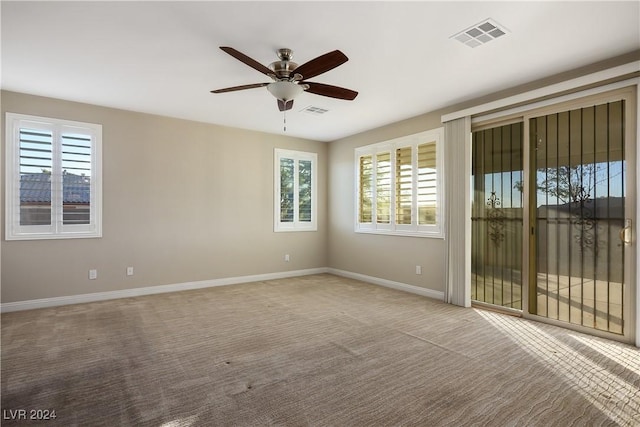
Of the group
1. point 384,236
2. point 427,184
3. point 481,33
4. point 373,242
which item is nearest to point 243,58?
point 481,33

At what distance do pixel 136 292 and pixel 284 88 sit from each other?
3.92 metres

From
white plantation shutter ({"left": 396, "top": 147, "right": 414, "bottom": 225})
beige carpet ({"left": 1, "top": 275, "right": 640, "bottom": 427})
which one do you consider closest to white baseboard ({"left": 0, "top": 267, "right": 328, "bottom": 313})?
beige carpet ({"left": 1, "top": 275, "right": 640, "bottom": 427})

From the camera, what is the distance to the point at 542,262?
3.95 metres

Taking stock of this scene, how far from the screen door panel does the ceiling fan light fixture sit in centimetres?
288

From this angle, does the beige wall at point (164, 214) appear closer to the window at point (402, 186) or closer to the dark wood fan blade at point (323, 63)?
the window at point (402, 186)

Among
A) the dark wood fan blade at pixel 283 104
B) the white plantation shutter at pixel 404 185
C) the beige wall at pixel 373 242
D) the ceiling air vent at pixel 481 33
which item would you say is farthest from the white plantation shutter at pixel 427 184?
the dark wood fan blade at pixel 283 104

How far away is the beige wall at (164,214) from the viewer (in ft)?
14.8

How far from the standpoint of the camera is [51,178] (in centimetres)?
451

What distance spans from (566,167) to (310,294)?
3.73 m

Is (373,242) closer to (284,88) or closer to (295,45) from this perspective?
(284,88)

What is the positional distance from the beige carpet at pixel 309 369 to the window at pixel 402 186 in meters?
1.53

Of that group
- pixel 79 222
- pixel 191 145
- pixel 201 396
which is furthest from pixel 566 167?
pixel 79 222

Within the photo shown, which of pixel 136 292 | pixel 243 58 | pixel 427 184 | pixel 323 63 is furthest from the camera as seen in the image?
pixel 427 184

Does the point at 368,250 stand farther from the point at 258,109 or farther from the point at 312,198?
the point at 258,109
